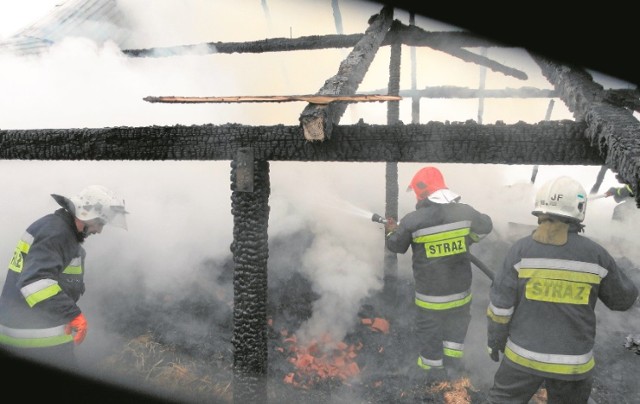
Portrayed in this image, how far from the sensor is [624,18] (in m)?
2.18

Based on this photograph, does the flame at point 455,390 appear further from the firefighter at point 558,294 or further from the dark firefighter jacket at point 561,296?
the dark firefighter jacket at point 561,296

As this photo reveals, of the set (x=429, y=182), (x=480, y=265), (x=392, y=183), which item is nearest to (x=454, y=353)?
(x=480, y=265)

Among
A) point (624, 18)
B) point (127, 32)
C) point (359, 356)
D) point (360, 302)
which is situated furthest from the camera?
point (127, 32)

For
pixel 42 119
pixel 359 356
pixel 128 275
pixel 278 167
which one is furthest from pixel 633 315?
pixel 42 119

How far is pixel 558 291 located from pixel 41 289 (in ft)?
13.1

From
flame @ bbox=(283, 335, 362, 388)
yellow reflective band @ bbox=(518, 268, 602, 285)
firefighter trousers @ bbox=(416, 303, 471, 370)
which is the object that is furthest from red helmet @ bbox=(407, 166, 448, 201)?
flame @ bbox=(283, 335, 362, 388)

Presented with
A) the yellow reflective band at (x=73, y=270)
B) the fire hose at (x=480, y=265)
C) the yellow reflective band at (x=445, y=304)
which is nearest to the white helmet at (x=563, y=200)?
the fire hose at (x=480, y=265)

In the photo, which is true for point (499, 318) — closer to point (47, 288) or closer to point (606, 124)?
point (606, 124)

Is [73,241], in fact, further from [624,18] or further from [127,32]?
[127,32]

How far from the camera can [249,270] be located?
228 centimetres

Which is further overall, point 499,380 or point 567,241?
point 499,380

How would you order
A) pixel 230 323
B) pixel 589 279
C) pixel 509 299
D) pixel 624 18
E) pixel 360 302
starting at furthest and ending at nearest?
1. pixel 360 302
2. pixel 230 323
3. pixel 509 299
4. pixel 589 279
5. pixel 624 18

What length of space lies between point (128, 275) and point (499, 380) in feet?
17.0

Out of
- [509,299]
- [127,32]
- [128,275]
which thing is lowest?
[128,275]
